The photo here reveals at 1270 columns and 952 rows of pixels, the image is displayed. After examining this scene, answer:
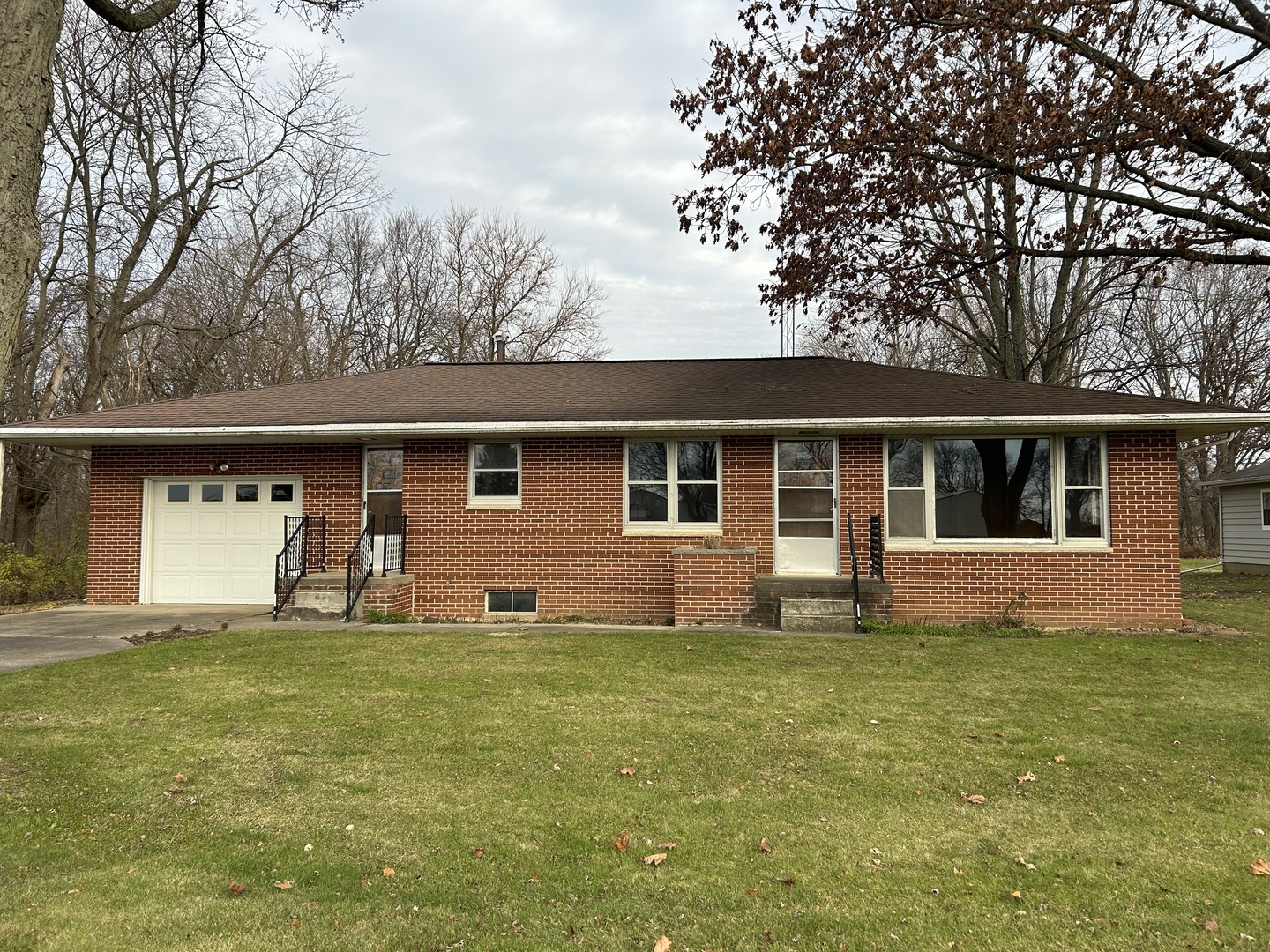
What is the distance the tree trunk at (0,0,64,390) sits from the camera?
3525mm

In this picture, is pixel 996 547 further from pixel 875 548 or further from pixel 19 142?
pixel 19 142

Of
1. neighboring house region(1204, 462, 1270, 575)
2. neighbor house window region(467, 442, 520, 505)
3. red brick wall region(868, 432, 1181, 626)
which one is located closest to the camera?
red brick wall region(868, 432, 1181, 626)

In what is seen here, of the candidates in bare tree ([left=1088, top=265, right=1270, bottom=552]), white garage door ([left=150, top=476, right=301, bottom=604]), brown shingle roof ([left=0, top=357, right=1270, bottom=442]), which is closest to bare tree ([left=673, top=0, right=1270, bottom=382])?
brown shingle roof ([left=0, top=357, right=1270, bottom=442])

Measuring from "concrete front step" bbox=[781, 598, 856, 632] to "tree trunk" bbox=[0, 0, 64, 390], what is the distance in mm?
8316

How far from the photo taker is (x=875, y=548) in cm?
1064

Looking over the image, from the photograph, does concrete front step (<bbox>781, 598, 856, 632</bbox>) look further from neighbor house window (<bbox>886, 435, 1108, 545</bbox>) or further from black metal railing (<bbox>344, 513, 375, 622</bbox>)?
black metal railing (<bbox>344, 513, 375, 622</bbox>)

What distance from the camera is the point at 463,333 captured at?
2961 centimetres

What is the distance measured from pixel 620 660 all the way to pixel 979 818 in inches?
Result: 174

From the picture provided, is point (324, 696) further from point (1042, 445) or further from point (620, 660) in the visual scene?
point (1042, 445)

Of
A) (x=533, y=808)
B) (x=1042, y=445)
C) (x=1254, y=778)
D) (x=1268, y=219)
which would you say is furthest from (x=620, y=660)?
(x=1268, y=219)

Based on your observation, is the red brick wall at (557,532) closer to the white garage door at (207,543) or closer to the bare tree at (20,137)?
the white garage door at (207,543)

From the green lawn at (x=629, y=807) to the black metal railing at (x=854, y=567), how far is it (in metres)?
2.27

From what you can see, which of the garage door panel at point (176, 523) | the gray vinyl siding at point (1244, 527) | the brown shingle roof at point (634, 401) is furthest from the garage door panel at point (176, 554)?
the gray vinyl siding at point (1244, 527)

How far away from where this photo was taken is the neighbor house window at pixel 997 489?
34.6 ft
